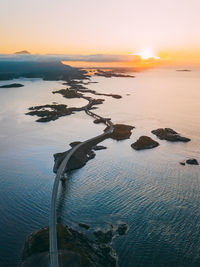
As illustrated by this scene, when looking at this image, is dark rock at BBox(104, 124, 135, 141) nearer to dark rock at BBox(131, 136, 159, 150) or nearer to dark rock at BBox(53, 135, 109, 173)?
dark rock at BBox(131, 136, 159, 150)

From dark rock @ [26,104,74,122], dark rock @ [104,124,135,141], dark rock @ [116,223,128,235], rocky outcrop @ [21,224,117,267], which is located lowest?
dark rock @ [26,104,74,122]

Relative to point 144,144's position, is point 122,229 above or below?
above

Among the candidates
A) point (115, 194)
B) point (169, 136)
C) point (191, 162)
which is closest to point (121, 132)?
point (169, 136)

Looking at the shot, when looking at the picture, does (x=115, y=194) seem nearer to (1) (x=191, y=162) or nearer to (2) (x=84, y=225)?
(2) (x=84, y=225)

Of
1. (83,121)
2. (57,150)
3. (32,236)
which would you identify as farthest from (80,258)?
(83,121)

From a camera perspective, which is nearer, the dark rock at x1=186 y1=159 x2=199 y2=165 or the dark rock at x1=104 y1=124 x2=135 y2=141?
the dark rock at x1=186 y1=159 x2=199 y2=165

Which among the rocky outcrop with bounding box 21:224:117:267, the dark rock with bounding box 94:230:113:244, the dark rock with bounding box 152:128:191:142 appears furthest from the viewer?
the dark rock with bounding box 152:128:191:142

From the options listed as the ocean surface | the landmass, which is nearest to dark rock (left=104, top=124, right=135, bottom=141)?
the ocean surface

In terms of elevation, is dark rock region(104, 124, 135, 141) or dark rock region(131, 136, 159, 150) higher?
dark rock region(131, 136, 159, 150)
